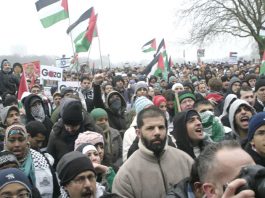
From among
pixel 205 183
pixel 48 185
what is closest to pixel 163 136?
pixel 48 185

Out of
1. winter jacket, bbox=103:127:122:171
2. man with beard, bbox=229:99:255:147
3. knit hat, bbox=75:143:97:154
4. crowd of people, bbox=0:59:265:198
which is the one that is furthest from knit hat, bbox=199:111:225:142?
knit hat, bbox=75:143:97:154

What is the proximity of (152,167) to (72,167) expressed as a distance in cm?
63

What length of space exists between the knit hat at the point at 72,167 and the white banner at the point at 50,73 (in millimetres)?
7539

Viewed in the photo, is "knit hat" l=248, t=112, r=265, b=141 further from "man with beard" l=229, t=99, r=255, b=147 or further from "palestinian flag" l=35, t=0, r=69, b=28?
"palestinian flag" l=35, t=0, r=69, b=28

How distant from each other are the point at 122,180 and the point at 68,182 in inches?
16.5

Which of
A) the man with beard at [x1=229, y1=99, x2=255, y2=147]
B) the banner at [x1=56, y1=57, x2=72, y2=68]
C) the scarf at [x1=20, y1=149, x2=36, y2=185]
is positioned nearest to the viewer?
the scarf at [x1=20, y1=149, x2=36, y2=185]

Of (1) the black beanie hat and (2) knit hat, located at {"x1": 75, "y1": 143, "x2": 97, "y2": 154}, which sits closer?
(2) knit hat, located at {"x1": 75, "y1": 143, "x2": 97, "y2": 154}

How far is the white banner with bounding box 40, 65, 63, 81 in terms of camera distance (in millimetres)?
10688

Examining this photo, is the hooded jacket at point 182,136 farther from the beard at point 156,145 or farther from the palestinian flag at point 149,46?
the palestinian flag at point 149,46

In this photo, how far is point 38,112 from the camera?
618cm

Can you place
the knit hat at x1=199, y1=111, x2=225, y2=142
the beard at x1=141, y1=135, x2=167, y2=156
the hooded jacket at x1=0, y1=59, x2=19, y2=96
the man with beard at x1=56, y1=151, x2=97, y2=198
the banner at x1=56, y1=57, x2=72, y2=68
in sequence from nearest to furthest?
the man with beard at x1=56, y1=151, x2=97, y2=198
the beard at x1=141, y1=135, x2=167, y2=156
the knit hat at x1=199, y1=111, x2=225, y2=142
the hooded jacket at x1=0, y1=59, x2=19, y2=96
the banner at x1=56, y1=57, x2=72, y2=68

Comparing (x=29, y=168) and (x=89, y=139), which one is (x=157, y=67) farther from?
(x=29, y=168)

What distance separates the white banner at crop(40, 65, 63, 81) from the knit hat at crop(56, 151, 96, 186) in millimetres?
7539

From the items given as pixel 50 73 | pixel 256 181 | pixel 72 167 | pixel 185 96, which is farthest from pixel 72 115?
pixel 50 73
